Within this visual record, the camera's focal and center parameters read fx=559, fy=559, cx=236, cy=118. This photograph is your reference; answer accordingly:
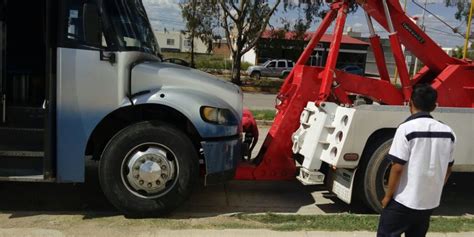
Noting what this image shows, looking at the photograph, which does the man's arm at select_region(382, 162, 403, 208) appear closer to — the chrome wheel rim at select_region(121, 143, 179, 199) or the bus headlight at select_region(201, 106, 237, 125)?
the bus headlight at select_region(201, 106, 237, 125)

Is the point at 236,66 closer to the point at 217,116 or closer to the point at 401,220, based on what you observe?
the point at 217,116

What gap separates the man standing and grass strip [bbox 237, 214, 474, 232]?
173 cm

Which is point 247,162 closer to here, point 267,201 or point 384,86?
point 267,201

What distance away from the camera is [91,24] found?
540 centimetres

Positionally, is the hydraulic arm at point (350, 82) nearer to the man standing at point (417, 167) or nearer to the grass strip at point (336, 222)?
the grass strip at point (336, 222)

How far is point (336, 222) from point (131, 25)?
2998 mm

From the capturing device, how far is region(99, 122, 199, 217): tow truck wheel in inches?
223

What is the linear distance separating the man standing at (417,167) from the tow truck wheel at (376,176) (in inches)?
88.7

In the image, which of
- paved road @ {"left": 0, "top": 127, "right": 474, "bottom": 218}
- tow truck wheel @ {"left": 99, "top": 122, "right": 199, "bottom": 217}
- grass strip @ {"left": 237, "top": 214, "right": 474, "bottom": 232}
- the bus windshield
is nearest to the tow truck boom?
paved road @ {"left": 0, "top": 127, "right": 474, "bottom": 218}

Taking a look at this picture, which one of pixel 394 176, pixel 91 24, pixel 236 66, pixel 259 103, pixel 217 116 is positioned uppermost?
pixel 91 24

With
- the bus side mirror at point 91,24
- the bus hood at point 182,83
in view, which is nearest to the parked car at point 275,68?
the bus hood at point 182,83

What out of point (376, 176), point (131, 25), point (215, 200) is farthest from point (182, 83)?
point (376, 176)

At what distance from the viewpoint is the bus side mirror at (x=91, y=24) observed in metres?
5.37

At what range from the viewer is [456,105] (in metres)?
6.90
